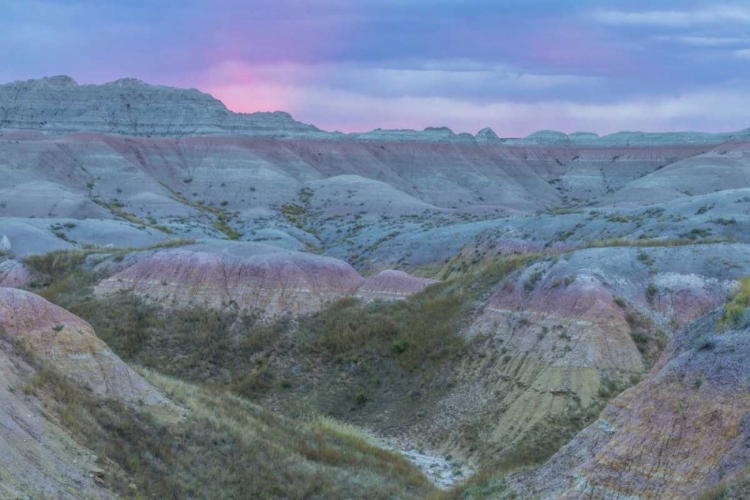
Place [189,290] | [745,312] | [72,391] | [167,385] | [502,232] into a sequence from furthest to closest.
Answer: [502,232] < [189,290] < [167,385] < [72,391] < [745,312]

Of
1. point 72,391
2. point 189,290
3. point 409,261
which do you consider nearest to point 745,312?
point 72,391

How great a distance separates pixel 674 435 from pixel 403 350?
18847mm

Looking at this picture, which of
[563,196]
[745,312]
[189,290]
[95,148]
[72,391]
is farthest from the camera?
[563,196]

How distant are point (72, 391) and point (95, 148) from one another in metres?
98.3

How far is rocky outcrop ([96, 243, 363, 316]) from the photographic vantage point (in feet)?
116

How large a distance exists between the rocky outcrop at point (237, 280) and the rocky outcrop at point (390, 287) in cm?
84

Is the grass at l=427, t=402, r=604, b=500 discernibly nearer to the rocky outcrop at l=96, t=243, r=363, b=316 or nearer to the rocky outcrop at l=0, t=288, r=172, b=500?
the rocky outcrop at l=0, t=288, r=172, b=500

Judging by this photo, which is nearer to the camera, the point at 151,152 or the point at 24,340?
the point at 24,340

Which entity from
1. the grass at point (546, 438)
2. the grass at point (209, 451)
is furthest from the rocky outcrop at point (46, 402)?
the grass at point (546, 438)

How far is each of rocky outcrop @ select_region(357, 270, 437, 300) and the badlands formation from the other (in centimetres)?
11

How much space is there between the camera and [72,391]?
57.3 ft

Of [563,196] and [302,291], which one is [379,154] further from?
[302,291]

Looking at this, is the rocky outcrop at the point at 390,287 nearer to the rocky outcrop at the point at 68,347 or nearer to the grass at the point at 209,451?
the grass at the point at 209,451

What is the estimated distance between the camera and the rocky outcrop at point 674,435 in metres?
12.4
